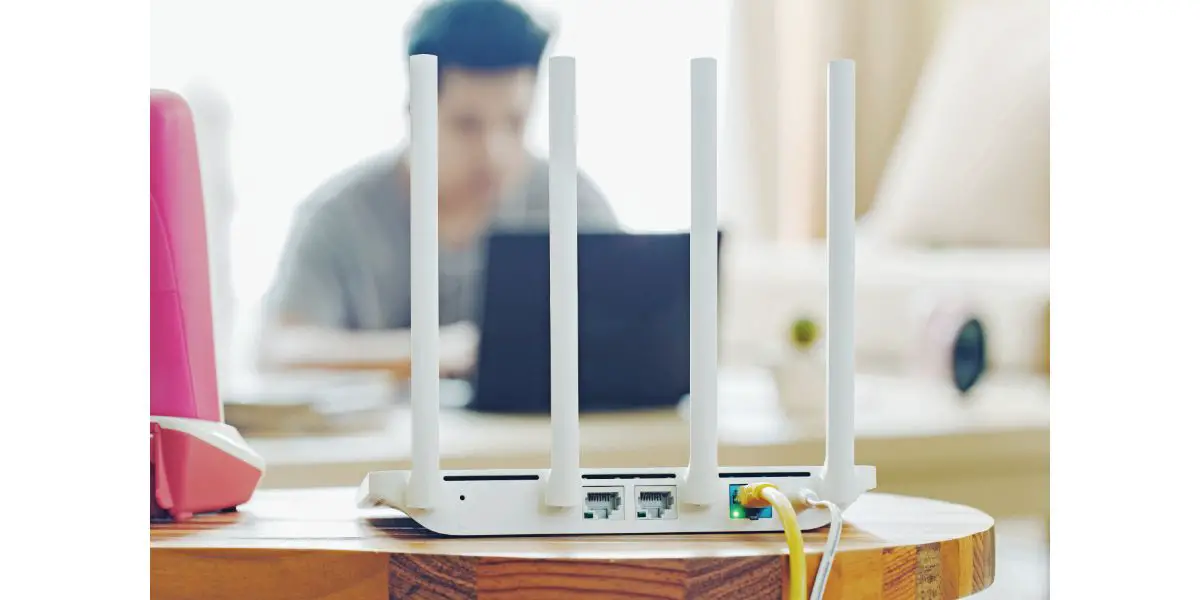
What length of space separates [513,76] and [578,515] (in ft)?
7.42

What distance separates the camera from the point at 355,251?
2791 mm

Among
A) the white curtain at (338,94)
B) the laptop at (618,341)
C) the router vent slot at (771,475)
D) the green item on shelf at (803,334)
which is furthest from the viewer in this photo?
the white curtain at (338,94)

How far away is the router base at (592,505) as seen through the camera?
0.60 meters

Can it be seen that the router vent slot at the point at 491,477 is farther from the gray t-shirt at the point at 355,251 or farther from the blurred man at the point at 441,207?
the gray t-shirt at the point at 355,251

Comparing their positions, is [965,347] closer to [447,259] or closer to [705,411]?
[447,259]

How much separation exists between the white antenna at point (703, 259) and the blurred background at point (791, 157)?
134 cm

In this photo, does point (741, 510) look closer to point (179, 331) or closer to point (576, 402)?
point (576, 402)

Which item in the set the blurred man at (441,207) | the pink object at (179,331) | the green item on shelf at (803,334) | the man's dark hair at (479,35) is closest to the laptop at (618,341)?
the green item on shelf at (803,334)

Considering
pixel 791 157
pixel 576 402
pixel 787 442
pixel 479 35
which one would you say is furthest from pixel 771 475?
pixel 791 157

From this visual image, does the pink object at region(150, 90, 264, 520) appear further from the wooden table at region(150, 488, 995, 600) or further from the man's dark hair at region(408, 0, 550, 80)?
the man's dark hair at region(408, 0, 550, 80)

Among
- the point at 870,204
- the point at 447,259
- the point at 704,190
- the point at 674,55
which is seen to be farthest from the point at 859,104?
the point at 704,190

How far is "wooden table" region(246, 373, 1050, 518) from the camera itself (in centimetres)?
148

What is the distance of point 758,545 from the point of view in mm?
572

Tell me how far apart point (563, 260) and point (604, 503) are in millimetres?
145
